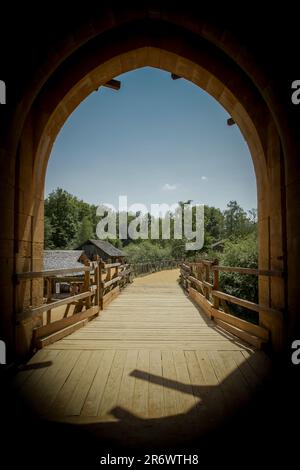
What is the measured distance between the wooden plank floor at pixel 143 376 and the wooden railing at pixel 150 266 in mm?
18817

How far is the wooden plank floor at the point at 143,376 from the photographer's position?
2.01 metres

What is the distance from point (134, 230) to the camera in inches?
2482

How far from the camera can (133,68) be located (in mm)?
3982

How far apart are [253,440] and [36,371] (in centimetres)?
218

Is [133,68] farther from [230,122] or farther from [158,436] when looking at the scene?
[158,436]

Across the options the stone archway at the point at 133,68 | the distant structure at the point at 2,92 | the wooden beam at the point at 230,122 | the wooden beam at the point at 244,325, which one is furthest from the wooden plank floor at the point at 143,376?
the wooden beam at the point at 230,122

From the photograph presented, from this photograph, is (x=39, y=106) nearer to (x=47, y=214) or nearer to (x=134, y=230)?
(x=47, y=214)

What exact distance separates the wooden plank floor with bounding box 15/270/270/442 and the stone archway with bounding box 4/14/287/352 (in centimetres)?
54

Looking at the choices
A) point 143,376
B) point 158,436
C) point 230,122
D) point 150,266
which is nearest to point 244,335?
point 143,376

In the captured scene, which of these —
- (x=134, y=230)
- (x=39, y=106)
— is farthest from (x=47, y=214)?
(x=39, y=106)

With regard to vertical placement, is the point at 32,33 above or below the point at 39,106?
above

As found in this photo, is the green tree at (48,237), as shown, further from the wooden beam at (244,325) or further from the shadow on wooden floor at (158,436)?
the shadow on wooden floor at (158,436)
